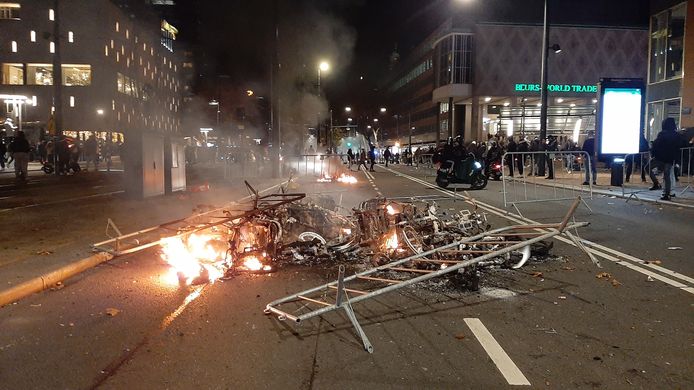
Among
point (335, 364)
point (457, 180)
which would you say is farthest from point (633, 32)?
point (335, 364)

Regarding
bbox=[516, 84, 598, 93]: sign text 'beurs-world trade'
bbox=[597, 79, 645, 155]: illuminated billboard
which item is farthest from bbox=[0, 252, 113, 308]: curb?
bbox=[516, 84, 598, 93]: sign text 'beurs-world trade'

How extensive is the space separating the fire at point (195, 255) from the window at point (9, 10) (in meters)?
55.6

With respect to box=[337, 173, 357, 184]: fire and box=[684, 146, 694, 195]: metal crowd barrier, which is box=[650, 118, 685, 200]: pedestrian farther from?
box=[337, 173, 357, 184]: fire

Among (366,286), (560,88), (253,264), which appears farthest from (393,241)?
(560,88)

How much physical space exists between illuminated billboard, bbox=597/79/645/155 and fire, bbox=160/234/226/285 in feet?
39.6

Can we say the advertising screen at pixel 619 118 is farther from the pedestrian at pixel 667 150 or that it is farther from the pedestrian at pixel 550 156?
the pedestrian at pixel 667 150

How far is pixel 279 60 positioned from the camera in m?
18.0

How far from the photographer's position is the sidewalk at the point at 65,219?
5.62 meters

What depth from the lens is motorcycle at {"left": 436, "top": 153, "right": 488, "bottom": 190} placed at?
15.0m

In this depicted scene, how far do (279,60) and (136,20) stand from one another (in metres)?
7.21

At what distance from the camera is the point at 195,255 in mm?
5988

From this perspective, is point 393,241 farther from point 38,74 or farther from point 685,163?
point 38,74

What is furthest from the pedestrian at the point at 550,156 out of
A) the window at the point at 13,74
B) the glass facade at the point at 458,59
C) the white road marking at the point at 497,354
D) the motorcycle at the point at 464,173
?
the window at the point at 13,74

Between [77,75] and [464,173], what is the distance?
49.0 meters
